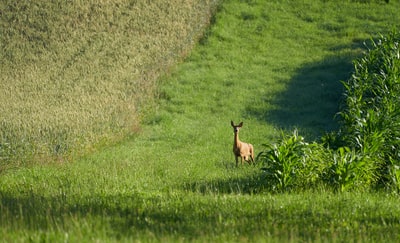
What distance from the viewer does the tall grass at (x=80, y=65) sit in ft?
62.8

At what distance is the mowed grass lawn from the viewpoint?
8578 millimetres

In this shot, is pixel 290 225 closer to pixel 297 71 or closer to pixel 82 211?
pixel 82 211

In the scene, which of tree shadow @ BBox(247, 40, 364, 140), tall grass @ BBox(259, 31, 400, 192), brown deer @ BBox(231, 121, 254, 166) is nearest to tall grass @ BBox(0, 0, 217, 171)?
brown deer @ BBox(231, 121, 254, 166)

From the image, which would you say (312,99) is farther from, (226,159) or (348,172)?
(348,172)

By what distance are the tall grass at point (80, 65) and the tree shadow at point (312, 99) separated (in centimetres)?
436

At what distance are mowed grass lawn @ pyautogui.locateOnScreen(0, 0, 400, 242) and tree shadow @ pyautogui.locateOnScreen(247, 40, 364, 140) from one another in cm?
6

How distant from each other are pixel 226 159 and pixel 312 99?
8276 millimetres

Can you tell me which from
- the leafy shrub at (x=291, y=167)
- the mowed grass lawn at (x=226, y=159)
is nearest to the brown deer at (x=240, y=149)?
the mowed grass lawn at (x=226, y=159)

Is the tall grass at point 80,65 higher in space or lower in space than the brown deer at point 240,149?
higher

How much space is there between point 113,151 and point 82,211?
9.42 metres

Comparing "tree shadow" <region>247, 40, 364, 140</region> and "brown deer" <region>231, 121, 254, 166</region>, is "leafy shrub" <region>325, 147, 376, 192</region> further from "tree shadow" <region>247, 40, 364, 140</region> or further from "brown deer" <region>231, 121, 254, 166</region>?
"tree shadow" <region>247, 40, 364, 140</region>

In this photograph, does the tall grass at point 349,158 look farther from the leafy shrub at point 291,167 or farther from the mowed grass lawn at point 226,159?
the mowed grass lawn at point 226,159

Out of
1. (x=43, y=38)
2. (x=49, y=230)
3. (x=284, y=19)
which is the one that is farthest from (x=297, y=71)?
(x=49, y=230)

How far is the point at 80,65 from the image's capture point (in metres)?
27.9
